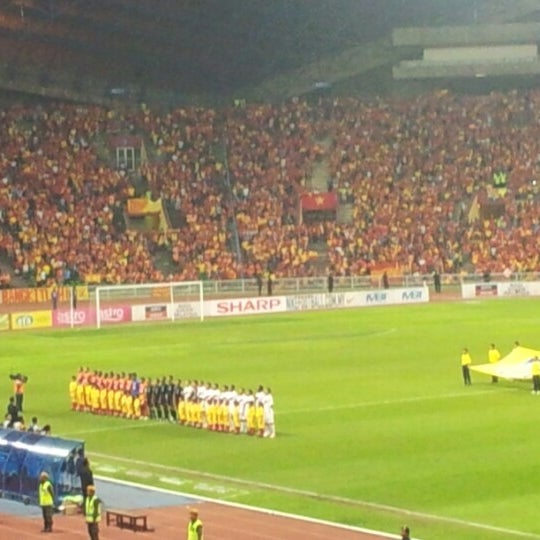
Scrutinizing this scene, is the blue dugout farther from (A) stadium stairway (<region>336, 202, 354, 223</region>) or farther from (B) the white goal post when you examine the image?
(A) stadium stairway (<region>336, 202, 354, 223</region>)

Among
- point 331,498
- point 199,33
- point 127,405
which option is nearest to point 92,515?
point 331,498

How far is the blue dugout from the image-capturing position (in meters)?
25.7

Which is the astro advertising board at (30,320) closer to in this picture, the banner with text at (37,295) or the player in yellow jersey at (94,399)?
the banner with text at (37,295)

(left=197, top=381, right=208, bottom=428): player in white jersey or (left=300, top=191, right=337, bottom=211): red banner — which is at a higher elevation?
(left=300, top=191, right=337, bottom=211): red banner

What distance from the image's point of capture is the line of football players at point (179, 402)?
33.5m

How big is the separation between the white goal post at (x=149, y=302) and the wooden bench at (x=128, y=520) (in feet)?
127

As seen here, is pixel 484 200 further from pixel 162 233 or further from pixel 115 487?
pixel 115 487

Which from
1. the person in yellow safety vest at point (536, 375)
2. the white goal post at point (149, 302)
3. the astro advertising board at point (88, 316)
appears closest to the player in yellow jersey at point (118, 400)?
the person in yellow safety vest at point (536, 375)

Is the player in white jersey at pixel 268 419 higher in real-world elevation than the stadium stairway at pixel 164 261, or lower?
lower

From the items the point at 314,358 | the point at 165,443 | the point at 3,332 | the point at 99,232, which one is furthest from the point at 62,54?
the point at 165,443

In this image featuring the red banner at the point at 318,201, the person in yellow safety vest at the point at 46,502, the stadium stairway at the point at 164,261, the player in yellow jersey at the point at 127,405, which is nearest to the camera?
the person in yellow safety vest at the point at 46,502

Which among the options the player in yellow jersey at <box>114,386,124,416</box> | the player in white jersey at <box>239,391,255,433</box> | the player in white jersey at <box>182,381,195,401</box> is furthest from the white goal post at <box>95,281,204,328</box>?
the player in white jersey at <box>239,391,255,433</box>

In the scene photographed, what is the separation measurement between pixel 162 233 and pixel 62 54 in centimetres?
1019

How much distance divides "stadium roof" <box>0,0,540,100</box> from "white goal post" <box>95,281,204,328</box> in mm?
12517
